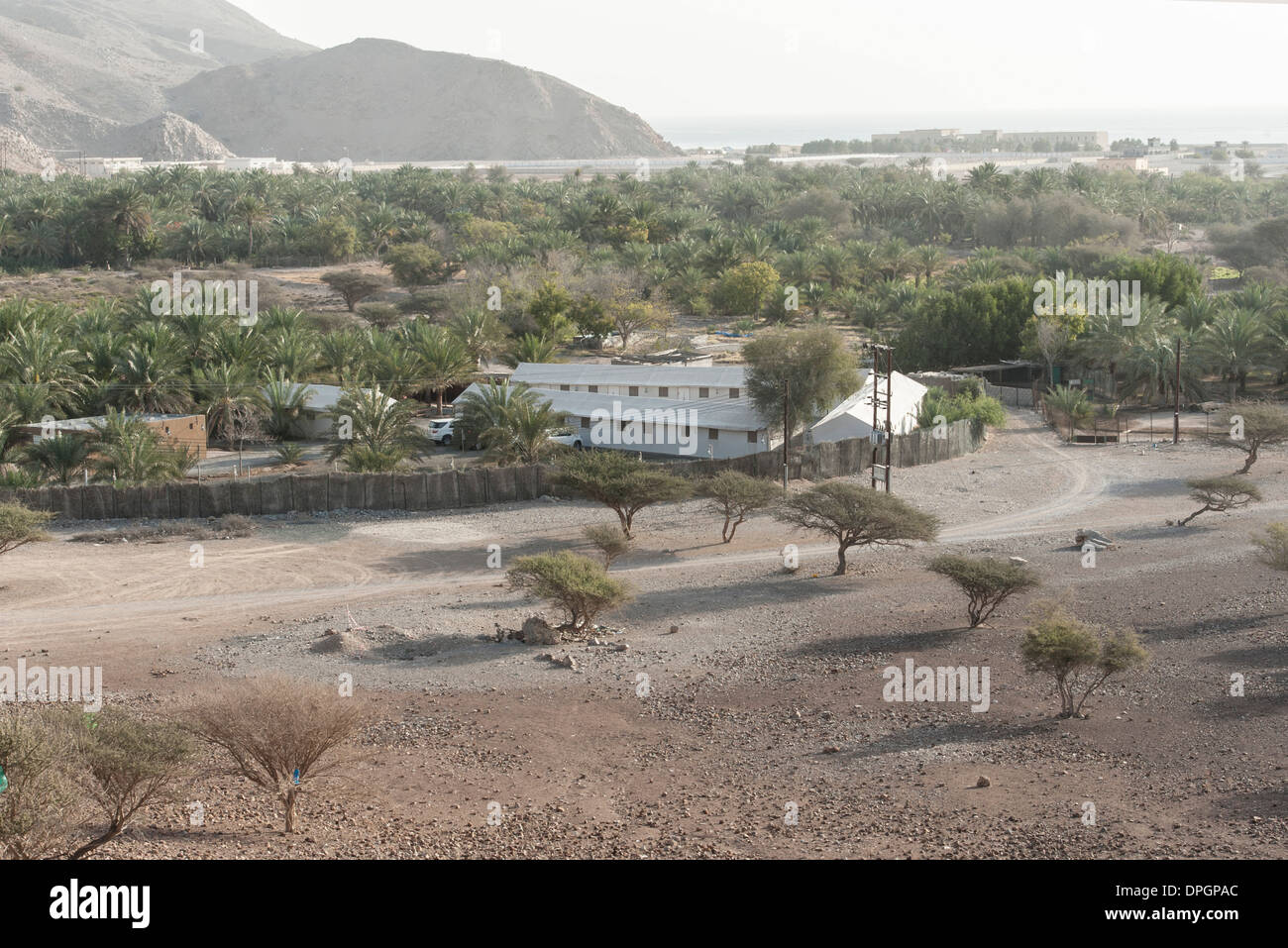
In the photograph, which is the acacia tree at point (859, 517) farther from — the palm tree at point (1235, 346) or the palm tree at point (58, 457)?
the palm tree at point (1235, 346)

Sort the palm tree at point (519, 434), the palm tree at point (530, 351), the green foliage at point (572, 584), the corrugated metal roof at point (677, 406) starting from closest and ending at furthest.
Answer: the green foliage at point (572, 584) → the palm tree at point (519, 434) → the corrugated metal roof at point (677, 406) → the palm tree at point (530, 351)

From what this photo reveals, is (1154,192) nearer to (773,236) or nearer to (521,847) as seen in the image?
(773,236)

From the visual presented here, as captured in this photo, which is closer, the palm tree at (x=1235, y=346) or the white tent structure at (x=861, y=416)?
the white tent structure at (x=861, y=416)

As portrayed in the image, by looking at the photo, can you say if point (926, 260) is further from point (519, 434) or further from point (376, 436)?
point (376, 436)

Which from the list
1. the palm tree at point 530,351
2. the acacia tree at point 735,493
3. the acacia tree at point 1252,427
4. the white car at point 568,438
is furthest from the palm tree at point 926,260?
the acacia tree at point 735,493

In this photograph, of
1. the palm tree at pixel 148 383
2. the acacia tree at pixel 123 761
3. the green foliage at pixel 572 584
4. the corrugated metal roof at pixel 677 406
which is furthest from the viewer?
the palm tree at pixel 148 383

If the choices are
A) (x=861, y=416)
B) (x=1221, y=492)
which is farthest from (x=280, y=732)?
(x=861, y=416)
